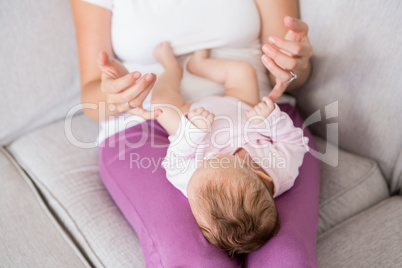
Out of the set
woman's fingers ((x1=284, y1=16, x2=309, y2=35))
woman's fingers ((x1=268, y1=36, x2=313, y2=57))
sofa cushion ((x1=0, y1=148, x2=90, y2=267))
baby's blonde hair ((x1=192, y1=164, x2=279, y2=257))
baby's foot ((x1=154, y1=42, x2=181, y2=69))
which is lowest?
sofa cushion ((x1=0, y1=148, x2=90, y2=267))

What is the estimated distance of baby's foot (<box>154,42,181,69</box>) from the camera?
39.8 inches

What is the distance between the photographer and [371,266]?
800 mm

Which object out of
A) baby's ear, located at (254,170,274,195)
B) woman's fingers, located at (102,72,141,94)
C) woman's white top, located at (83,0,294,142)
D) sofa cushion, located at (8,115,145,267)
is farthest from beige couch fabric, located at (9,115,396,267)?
woman's fingers, located at (102,72,141,94)

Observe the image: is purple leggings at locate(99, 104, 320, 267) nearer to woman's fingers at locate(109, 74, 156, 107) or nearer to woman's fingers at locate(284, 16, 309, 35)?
woman's fingers at locate(109, 74, 156, 107)

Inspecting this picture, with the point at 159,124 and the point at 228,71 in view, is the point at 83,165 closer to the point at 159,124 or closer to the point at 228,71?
the point at 159,124

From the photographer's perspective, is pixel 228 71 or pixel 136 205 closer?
pixel 136 205

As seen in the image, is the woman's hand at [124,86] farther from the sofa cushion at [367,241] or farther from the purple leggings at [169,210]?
the sofa cushion at [367,241]

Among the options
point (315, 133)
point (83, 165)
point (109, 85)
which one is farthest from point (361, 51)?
point (83, 165)

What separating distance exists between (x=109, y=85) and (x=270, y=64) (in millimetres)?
392

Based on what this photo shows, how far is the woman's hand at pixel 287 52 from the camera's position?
79cm

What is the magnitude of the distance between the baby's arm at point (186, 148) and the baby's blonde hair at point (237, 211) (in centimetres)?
10

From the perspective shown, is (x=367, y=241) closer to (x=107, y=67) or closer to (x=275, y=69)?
(x=275, y=69)

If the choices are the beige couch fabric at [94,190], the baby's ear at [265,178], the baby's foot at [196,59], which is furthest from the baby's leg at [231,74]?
the beige couch fabric at [94,190]

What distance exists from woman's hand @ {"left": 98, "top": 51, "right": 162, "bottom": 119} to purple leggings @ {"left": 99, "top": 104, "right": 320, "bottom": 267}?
0.14 metres
